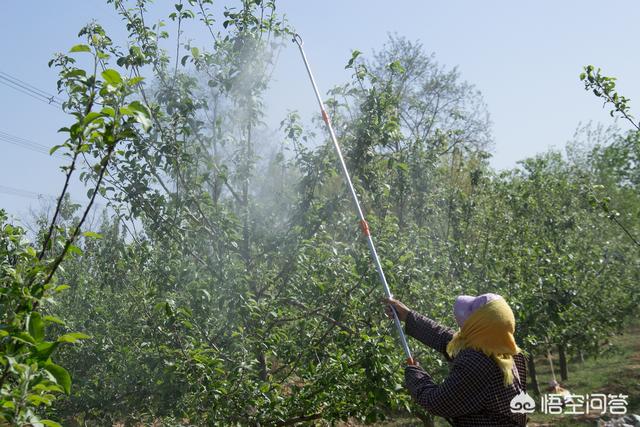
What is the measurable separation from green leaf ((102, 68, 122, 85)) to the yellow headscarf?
1.99 metres

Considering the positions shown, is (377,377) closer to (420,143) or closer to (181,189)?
(181,189)

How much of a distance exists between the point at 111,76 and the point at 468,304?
6.80ft

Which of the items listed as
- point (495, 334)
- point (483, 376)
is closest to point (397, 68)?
→ point (495, 334)

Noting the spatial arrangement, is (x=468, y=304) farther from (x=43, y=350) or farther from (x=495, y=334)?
(x=43, y=350)

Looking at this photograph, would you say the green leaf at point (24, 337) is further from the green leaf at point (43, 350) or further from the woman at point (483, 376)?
the woman at point (483, 376)

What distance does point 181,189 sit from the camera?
16.4 ft

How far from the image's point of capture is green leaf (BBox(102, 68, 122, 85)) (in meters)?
1.93

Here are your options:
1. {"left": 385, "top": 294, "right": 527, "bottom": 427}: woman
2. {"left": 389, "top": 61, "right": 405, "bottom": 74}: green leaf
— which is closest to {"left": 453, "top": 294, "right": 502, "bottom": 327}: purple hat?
{"left": 385, "top": 294, "right": 527, "bottom": 427}: woman

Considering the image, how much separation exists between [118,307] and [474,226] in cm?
603

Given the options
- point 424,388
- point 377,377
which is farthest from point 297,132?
point 424,388

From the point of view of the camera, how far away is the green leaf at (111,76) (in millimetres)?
1931

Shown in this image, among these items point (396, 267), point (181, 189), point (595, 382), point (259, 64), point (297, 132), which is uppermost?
point (259, 64)

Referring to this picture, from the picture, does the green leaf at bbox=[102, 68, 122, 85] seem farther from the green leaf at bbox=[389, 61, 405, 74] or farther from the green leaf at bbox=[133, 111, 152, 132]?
the green leaf at bbox=[389, 61, 405, 74]

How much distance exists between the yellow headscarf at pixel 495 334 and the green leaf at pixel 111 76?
1990 millimetres
